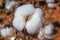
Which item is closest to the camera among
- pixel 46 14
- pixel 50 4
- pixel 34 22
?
pixel 34 22

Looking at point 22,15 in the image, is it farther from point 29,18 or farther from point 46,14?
point 46,14

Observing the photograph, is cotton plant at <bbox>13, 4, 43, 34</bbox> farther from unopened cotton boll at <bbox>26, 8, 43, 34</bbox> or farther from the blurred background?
the blurred background

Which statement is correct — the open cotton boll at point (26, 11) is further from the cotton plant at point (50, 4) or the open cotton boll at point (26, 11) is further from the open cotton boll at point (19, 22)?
the cotton plant at point (50, 4)

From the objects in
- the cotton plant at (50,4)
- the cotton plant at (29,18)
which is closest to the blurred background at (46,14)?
the cotton plant at (50,4)

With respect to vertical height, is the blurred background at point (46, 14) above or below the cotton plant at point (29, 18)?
below

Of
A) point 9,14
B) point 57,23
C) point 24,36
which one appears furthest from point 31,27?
point 9,14

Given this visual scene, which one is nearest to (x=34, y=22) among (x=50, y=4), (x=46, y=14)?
(x=46, y=14)

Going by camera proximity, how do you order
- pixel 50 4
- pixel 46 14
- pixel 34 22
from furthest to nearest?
pixel 50 4 < pixel 46 14 < pixel 34 22

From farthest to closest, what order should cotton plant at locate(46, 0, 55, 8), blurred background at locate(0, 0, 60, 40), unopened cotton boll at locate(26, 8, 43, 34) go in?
1. cotton plant at locate(46, 0, 55, 8)
2. blurred background at locate(0, 0, 60, 40)
3. unopened cotton boll at locate(26, 8, 43, 34)

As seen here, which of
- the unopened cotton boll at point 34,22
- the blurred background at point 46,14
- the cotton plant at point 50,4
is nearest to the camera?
the unopened cotton boll at point 34,22

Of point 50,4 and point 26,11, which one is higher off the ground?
point 26,11

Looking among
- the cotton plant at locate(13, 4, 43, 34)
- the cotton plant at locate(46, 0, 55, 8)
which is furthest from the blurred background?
the cotton plant at locate(13, 4, 43, 34)
